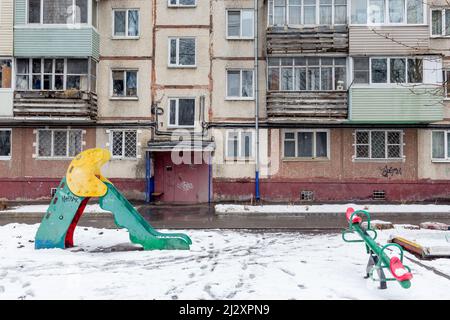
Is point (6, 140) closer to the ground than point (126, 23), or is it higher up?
closer to the ground

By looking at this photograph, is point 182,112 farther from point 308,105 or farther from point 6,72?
point 6,72

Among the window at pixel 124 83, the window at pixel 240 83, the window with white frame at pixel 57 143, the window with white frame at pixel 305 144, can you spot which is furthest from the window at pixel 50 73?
the window with white frame at pixel 305 144

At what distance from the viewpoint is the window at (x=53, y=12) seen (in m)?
19.6

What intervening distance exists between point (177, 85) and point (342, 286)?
54.1ft

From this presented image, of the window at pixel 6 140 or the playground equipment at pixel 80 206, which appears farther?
the window at pixel 6 140

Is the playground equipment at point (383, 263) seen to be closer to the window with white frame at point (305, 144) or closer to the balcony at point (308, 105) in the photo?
the balcony at point (308, 105)

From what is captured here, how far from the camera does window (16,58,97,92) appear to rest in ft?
65.2

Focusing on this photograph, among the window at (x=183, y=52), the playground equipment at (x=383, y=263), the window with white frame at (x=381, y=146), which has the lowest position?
the playground equipment at (x=383, y=263)

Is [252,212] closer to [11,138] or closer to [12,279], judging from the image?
Answer: [12,279]

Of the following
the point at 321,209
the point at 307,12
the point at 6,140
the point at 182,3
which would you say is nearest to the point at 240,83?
the point at 307,12

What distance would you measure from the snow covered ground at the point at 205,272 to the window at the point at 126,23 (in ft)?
45.2

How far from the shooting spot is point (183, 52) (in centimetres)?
2094

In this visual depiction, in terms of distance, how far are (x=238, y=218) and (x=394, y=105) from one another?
9.23 meters
